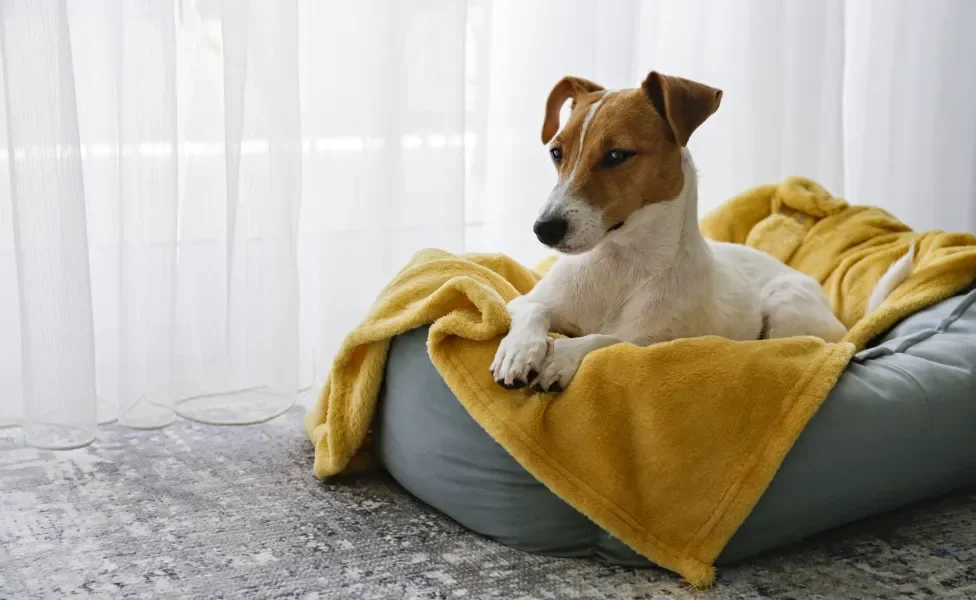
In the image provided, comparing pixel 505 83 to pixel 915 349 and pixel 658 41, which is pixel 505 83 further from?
pixel 915 349

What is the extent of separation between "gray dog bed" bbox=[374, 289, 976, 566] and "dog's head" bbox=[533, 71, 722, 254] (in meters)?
0.40

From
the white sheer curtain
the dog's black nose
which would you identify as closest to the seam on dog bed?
the dog's black nose

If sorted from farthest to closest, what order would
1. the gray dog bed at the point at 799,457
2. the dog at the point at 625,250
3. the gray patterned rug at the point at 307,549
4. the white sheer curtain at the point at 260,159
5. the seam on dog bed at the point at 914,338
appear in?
the white sheer curtain at the point at 260,159
the seam on dog bed at the point at 914,338
the dog at the point at 625,250
the gray dog bed at the point at 799,457
the gray patterned rug at the point at 307,549

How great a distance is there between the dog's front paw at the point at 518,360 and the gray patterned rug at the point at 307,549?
32 centimetres

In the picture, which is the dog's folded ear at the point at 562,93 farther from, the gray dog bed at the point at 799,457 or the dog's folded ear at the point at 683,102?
the gray dog bed at the point at 799,457

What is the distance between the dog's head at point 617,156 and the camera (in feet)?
6.39

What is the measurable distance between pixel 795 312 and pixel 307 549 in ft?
4.13

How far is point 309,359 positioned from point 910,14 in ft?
8.89

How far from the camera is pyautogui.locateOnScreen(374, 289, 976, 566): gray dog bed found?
183 cm

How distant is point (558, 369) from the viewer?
6.15 feet

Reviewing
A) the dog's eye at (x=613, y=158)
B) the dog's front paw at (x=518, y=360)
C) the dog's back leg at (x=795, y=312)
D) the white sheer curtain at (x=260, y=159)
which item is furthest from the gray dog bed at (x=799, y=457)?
the white sheer curtain at (x=260, y=159)

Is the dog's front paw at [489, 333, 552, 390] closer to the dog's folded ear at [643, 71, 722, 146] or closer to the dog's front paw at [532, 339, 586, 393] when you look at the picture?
the dog's front paw at [532, 339, 586, 393]

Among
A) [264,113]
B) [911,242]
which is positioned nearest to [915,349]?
[911,242]

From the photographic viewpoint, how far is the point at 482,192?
314 cm
